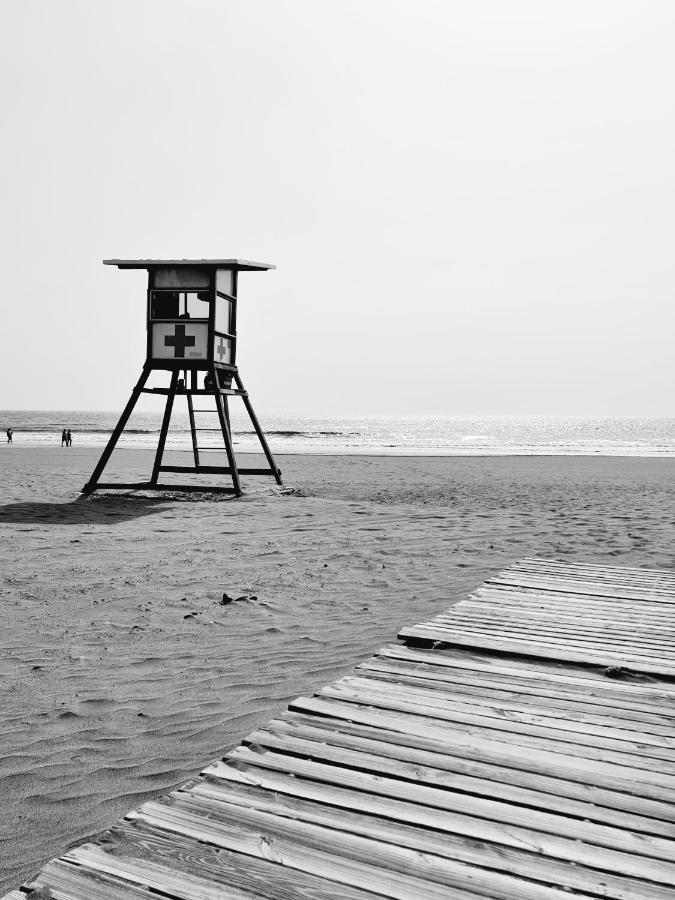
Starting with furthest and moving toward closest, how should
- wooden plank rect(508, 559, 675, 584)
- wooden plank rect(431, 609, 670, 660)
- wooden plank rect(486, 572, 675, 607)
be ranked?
wooden plank rect(508, 559, 675, 584) → wooden plank rect(486, 572, 675, 607) → wooden plank rect(431, 609, 670, 660)

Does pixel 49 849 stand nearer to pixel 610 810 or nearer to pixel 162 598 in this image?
pixel 610 810

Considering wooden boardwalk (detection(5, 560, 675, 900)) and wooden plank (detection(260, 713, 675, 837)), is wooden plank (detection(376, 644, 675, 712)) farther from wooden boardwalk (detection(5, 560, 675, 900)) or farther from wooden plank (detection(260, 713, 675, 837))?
wooden plank (detection(260, 713, 675, 837))

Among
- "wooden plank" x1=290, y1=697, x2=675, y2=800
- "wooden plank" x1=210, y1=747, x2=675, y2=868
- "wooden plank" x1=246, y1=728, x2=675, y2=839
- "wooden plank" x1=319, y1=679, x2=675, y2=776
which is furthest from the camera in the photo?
"wooden plank" x1=319, y1=679, x2=675, y2=776

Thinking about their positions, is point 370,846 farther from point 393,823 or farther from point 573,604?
point 573,604

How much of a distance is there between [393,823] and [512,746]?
2.44 ft

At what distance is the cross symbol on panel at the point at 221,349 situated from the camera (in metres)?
14.7

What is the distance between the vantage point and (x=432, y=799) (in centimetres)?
241

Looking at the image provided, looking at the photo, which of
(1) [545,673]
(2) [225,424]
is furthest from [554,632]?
(2) [225,424]

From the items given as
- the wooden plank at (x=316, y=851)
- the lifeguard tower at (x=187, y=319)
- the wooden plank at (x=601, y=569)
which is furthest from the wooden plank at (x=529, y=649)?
the lifeguard tower at (x=187, y=319)

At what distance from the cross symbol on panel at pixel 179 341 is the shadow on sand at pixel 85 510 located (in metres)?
2.90

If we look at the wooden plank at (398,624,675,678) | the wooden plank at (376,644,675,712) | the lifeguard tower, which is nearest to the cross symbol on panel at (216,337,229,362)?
the lifeguard tower

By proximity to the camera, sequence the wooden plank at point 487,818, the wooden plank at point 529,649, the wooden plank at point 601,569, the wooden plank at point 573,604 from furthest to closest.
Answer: the wooden plank at point 601,569, the wooden plank at point 573,604, the wooden plank at point 529,649, the wooden plank at point 487,818

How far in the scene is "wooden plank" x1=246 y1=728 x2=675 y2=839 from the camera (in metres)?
2.32

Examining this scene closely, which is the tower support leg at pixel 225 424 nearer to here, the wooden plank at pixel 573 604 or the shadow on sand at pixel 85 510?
the shadow on sand at pixel 85 510
